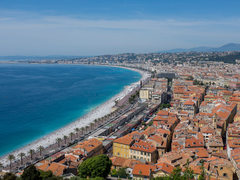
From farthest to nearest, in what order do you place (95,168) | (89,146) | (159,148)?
(89,146) → (159,148) → (95,168)

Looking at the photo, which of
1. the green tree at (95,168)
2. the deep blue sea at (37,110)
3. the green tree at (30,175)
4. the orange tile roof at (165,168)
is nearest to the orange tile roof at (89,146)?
the green tree at (95,168)

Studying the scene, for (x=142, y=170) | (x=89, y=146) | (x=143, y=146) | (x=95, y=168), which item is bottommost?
(x=89, y=146)

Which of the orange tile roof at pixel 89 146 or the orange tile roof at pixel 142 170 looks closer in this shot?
the orange tile roof at pixel 142 170

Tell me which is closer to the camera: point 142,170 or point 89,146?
point 142,170

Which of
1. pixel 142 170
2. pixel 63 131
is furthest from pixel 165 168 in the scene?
pixel 63 131

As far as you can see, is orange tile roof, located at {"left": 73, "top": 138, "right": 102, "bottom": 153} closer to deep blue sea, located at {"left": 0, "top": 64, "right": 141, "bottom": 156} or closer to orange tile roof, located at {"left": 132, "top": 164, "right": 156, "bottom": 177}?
orange tile roof, located at {"left": 132, "top": 164, "right": 156, "bottom": 177}

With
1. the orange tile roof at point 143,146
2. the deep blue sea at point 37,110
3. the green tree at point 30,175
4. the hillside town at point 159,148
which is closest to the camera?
the green tree at point 30,175

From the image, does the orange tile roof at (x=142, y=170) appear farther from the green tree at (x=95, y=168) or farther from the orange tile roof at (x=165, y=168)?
the green tree at (x=95, y=168)

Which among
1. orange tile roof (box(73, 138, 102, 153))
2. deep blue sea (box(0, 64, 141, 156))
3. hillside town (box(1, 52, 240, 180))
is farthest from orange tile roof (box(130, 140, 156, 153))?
deep blue sea (box(0, 64, 141, 156))

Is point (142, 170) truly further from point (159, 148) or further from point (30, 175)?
point (30, 175)
